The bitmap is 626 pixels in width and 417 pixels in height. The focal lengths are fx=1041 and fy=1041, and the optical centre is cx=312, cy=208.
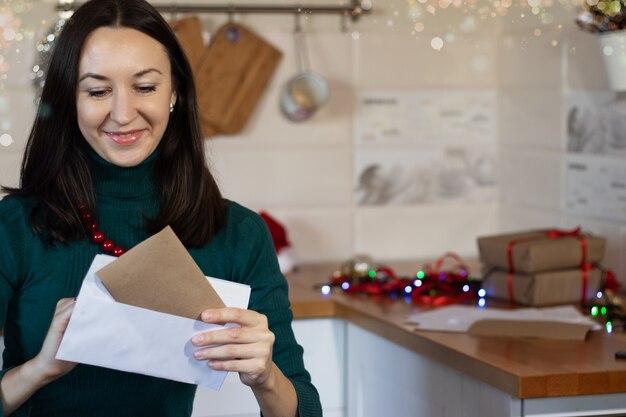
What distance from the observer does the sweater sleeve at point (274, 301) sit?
1200mm

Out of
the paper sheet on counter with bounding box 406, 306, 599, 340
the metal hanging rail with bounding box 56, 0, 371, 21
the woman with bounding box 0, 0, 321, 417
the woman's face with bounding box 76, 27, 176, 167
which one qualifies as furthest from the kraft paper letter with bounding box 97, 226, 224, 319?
the metal hanging rail with bounding box 56, 0, 371, 21

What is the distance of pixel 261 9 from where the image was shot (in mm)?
2160

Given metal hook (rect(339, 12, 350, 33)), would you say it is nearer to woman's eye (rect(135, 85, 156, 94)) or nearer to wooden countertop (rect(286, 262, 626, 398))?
wooden countertop (rect(286, 262, 626, 398))

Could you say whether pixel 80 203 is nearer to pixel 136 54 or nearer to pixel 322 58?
pixel 136 54

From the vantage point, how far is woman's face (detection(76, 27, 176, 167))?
113 cm

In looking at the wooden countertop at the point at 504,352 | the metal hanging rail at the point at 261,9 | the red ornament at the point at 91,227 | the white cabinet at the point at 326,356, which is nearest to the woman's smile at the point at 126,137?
the red ornament at the point at 91,227

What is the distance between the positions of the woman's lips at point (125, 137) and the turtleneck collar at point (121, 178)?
0.05 meters

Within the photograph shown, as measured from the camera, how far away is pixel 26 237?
1.17 metres

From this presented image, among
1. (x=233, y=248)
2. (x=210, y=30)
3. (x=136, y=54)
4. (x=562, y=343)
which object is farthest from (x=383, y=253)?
(x=136, y=54)

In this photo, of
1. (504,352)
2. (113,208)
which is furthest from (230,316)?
(504,352)

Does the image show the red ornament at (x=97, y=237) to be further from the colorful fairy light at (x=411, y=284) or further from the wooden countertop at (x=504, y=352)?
the colorful fairy light at (x=411, y=284)

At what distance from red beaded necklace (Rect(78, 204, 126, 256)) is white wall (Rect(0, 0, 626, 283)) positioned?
96cm

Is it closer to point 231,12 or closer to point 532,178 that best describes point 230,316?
point 231,12

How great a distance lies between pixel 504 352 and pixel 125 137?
1.99ft
